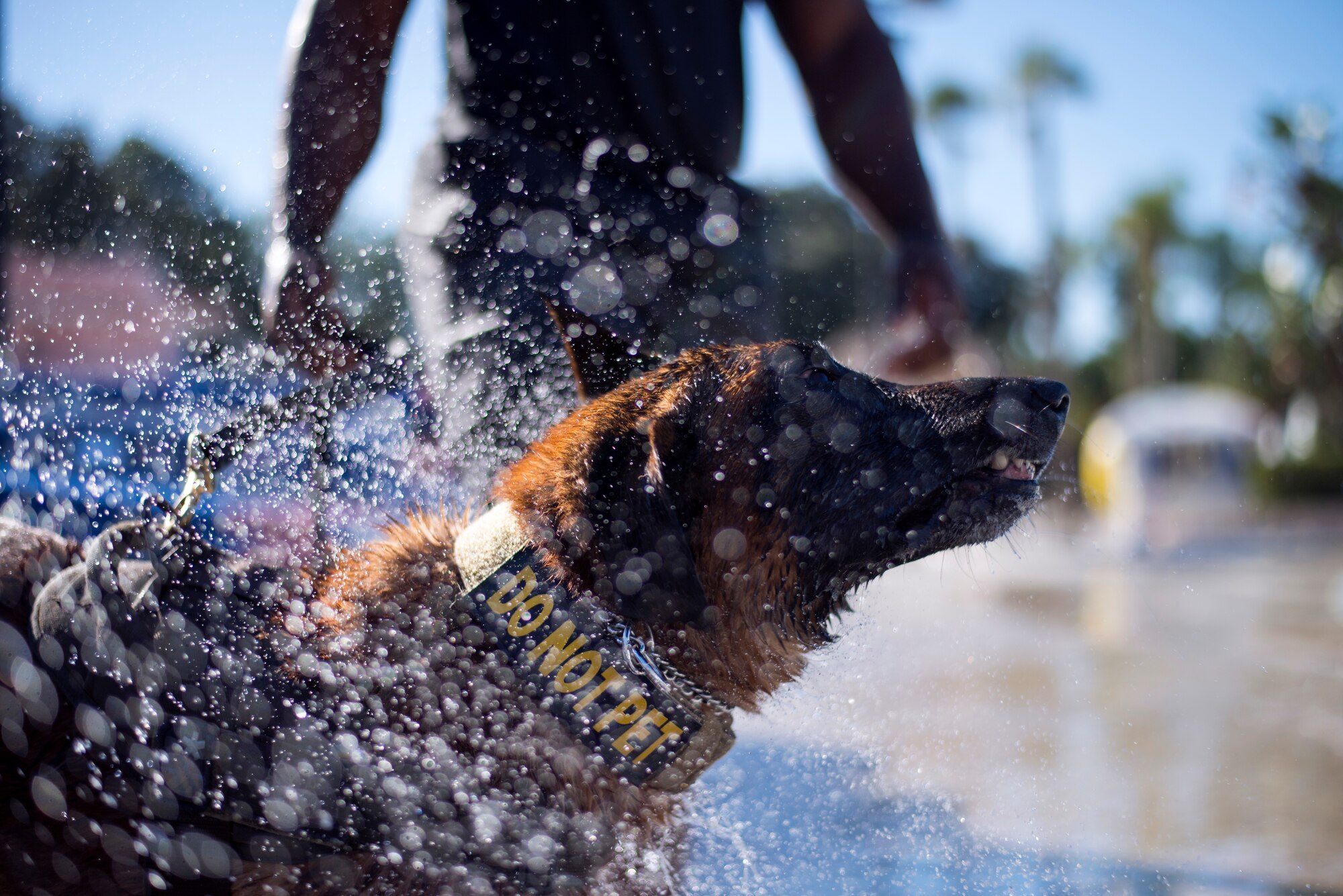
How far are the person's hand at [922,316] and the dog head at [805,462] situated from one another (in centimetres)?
43

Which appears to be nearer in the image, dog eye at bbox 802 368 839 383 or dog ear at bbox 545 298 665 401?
dog eye at bbox 802 368 839 383

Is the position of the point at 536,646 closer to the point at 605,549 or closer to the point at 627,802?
the point at 605,549

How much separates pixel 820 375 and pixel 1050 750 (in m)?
2.33

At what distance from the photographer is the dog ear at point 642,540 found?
1839 mm

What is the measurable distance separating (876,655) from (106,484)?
233 centimetres

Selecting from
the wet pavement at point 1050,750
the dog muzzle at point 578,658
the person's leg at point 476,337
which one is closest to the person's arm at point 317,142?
the person's leg at point 476,337

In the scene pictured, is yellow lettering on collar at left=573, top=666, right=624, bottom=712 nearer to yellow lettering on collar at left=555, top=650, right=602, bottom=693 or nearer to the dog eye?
yellow lettering on collar at left=555, top=650, right=602, bottom=693

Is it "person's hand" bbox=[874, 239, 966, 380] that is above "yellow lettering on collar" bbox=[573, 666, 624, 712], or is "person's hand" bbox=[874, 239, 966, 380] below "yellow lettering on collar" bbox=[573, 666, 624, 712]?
above

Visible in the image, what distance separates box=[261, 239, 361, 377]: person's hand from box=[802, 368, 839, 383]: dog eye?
43.5 inches

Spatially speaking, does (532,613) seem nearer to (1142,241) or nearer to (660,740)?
(660,740)

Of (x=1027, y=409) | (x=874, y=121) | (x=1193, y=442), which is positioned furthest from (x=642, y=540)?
(x=1193, y=442)

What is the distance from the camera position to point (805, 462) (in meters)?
2.12

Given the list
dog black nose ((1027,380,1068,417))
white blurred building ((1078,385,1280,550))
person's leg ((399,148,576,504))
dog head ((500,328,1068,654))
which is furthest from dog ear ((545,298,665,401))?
white blurred building ((1078,385,1280,550))

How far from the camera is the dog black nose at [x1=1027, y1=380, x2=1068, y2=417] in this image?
2109 mm
